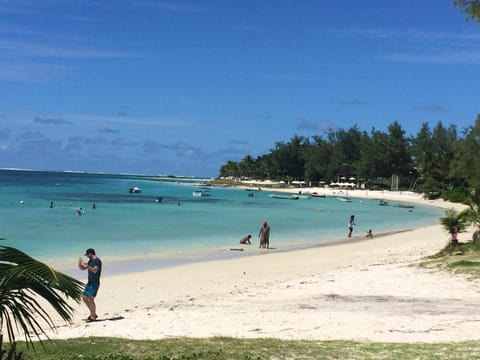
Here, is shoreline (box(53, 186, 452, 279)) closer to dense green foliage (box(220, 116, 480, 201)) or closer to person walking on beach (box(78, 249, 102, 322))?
person walking on beach (box(78, 249, 102, 322))

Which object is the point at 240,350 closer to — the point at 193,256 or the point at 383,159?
the point at 193,256

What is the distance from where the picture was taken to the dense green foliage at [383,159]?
87312mm

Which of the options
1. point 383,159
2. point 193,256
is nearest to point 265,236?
point 193,256

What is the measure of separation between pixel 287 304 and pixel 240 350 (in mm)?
4831

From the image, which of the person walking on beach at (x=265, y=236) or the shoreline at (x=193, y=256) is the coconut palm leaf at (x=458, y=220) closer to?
the shoreline at (x=193, y=256)

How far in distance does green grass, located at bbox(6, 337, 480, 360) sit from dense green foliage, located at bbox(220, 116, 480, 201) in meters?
56.4

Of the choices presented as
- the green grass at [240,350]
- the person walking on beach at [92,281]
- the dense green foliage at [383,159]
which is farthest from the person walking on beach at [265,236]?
the dense green foliage at [383,159]

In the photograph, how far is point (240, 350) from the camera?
7402 millimetres

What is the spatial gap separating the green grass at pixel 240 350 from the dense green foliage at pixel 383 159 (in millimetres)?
56401

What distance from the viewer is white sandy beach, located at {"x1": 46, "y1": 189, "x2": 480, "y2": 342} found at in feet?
31.0

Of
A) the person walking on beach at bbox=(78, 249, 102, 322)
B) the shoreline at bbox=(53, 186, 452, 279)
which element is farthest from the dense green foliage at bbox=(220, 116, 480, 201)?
the person walking on beach at bbox=(78, 249, 102, 322)

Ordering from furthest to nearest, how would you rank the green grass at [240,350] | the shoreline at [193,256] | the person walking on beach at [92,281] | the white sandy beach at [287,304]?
the shoreline at [193,256] < the person walking on beach at [92,281] < the white sandy beach at [287,304] < the green grass at [240,350]

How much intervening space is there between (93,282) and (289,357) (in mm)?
5577

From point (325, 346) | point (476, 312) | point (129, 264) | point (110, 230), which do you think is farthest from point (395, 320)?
point (110, 230)
